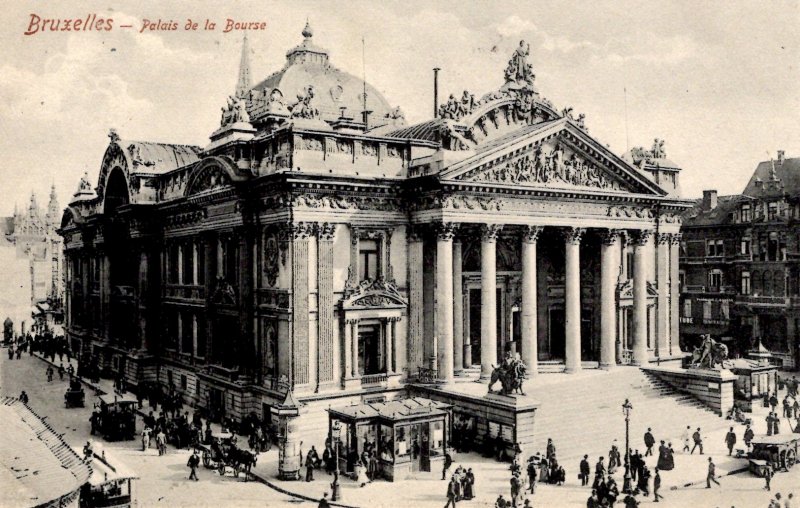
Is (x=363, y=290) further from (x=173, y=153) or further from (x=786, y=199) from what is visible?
(x=786, y=199)

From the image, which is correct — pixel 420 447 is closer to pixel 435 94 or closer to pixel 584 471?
pixel 584 471

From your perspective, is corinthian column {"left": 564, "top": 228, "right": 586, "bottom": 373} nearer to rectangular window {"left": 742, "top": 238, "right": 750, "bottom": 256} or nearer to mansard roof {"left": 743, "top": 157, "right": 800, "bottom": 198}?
mansard roof {"left": 743, "top": 157, "right": 800, "bottom": 198}

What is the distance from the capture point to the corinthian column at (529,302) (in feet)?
121

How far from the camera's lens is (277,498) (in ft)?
83.6

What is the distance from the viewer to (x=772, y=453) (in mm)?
28734

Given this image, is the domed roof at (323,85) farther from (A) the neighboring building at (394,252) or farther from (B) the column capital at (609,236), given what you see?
(B) the column capital at (609,236)

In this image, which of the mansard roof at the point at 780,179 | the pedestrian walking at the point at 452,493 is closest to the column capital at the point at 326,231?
the pedestrian walking at the point at 452,493

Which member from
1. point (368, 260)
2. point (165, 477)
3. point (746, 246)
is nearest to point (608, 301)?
point (368, 260)

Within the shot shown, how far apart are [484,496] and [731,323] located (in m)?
42.0

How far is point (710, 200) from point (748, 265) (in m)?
7.67

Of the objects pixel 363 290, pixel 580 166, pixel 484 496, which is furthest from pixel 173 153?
pixel 484 496

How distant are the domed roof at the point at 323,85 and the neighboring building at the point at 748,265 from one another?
28063 millimetres

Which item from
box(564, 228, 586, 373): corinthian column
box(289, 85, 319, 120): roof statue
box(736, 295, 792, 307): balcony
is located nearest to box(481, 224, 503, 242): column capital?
box(564, 228, 586, 373): corinthian column

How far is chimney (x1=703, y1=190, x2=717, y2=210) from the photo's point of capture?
211 feet
